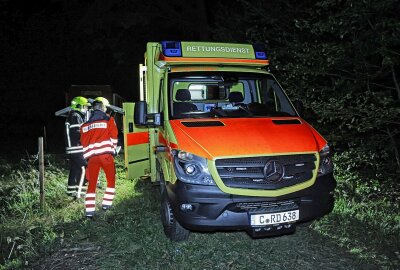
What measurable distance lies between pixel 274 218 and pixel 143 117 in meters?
2.20

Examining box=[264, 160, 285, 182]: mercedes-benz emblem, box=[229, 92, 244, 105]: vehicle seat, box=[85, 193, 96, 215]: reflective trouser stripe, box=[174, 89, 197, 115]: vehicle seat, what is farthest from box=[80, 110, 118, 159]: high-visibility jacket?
box=[264, 160, 285, 182]: mercedes-benz emblem

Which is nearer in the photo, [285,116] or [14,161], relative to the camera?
[285,116]

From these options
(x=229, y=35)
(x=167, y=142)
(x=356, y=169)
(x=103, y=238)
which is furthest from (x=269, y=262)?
(x=229, y=35)

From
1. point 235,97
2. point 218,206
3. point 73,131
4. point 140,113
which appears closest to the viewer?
point 218,206

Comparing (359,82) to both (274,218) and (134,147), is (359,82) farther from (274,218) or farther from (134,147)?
(134,147)

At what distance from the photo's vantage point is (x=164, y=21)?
19.5 metres

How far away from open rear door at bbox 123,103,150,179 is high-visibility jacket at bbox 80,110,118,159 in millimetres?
706

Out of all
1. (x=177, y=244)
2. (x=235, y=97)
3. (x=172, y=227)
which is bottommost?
(x=177, y=244)

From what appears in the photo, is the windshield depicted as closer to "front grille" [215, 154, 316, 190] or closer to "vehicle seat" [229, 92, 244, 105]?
"vehicle seat" [229, 92, 244, 105]

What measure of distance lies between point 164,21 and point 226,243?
52.5 feet

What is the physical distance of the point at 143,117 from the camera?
5.43m

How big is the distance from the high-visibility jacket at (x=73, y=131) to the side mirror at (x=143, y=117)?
2.50m

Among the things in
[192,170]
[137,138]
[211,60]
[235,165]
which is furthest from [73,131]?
[235,165]

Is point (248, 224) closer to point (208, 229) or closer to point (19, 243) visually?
point (208, 229)
